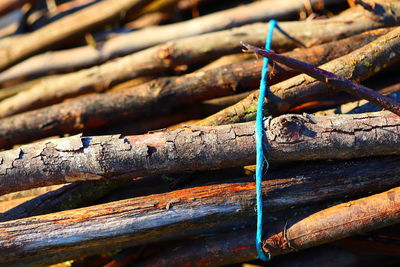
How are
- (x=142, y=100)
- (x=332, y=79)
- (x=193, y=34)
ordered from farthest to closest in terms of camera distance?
(x=193, y=34)
(x=142, y=100)
(x=332, y=79)

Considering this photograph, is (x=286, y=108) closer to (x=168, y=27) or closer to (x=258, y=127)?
(x=258, y=127)

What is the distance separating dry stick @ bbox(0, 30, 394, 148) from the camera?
6.63 feet

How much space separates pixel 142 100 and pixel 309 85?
0.82 metres

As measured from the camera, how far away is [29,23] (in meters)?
3.02

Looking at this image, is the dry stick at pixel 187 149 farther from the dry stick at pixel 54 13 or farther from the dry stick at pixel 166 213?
the dry stick at pixel 54 13

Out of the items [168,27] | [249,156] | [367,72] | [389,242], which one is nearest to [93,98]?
[168,27]

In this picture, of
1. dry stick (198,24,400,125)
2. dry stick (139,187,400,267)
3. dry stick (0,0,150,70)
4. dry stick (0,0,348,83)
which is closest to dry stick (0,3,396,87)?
dry stick (0,0,348,83)

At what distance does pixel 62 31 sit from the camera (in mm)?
2760

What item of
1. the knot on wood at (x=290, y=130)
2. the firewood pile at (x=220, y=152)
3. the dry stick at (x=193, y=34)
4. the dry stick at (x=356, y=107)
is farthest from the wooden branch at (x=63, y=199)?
the dry stick at (x=356, y=107)

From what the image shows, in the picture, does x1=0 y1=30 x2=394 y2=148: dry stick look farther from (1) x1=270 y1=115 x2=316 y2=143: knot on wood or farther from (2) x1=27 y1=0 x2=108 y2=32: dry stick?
(2) x1=27 y1=0 x2=108 y2=32: dry stick

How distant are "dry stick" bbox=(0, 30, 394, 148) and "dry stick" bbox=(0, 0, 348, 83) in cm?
21

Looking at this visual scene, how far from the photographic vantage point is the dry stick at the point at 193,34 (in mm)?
2219

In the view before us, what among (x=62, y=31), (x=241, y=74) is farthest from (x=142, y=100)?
(x=62, y=31)

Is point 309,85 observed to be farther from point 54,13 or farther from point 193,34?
point 54,13
